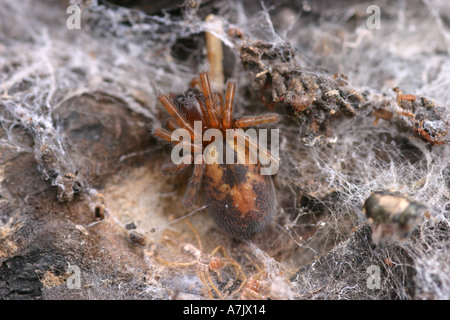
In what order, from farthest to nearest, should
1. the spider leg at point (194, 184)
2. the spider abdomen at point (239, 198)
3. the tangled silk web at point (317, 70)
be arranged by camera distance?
1. the spider leg at point (194, 184)
2. the spider abdomen at point (239, 198)
3. the tangled silk web at point (317, 70)

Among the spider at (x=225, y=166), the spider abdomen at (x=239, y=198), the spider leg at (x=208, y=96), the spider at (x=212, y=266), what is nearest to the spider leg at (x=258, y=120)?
the spider at (x=225, y=166)

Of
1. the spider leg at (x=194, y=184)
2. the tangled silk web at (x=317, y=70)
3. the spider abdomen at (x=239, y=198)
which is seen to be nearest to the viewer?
the tangled silk web at (x=317, y=70)

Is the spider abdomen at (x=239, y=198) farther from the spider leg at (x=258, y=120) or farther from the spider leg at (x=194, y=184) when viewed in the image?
the spider leg at (x=258, y=120)

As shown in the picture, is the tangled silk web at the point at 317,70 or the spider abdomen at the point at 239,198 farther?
the spider abdomen at the point at 239,198

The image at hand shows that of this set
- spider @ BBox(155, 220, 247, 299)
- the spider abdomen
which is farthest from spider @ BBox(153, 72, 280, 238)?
spider @ BBox(155, 220, 247, 299)

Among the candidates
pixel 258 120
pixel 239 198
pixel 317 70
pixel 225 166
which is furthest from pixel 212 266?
pixel 317 70

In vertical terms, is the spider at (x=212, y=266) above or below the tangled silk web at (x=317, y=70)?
below

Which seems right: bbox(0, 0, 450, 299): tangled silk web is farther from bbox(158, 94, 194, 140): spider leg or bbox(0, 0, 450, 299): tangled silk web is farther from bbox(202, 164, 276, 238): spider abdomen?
bbox(202, 164, 276, 238): spider abdomen

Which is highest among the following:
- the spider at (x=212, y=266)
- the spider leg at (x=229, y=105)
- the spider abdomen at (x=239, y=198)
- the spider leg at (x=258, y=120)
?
the spider leg at (x=229, y=105)

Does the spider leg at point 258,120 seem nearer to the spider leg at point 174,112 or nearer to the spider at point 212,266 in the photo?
the spider leg at point 174,112
